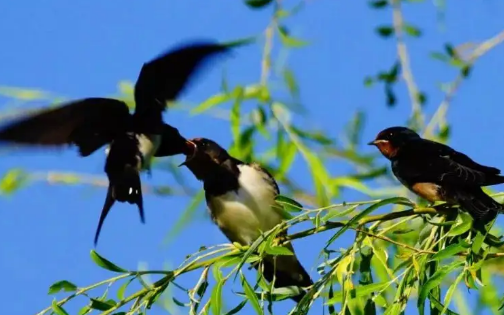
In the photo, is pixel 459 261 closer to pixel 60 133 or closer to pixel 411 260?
pixel 411 260

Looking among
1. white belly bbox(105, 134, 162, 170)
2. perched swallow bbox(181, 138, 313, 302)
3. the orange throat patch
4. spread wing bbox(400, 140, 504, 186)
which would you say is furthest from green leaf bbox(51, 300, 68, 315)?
perched swallow bbox(181, 138, 313, 302)

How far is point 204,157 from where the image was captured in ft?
7.69

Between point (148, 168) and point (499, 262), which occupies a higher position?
point (148, 168)

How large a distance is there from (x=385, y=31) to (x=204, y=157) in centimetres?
46

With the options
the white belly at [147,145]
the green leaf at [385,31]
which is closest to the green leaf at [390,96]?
the green leaf at [385,31]

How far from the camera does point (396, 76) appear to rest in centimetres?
244

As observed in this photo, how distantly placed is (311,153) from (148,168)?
311mm

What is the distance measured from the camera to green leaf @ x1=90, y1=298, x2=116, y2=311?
1.38m

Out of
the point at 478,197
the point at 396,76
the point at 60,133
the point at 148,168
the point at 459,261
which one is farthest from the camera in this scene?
the point at 396,76

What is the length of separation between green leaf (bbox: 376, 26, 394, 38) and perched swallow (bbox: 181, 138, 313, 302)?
0.38 metres

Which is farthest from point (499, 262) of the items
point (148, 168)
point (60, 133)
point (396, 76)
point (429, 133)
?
point (60, 133)

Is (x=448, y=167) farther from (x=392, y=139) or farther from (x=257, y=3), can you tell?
(x=257, y=3)

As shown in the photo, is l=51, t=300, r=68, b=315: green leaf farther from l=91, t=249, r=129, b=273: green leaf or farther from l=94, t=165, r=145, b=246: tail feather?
l=94, t=165, r=145, b=246: tail feather

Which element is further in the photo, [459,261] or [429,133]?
[429,133]
